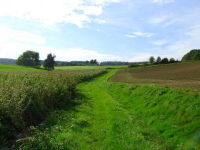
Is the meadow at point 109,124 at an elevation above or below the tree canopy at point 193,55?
below

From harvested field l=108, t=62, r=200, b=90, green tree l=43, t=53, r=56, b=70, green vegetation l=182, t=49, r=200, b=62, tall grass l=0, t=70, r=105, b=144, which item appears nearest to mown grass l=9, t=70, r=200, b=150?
tall grass l=0, t=70, r=105, b=144

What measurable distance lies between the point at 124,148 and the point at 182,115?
4029mm

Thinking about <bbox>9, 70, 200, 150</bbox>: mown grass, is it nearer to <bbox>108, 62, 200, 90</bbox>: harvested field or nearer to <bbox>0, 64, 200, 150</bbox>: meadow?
<bbox>0, 64, 200, 150</bbox>: meadow

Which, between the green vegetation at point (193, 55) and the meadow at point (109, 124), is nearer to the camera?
the meadow at point (109, 124)

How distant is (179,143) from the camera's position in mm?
6922

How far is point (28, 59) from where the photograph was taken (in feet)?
376

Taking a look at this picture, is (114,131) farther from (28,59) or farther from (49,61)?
(28,59)

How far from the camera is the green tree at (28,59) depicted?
114000 millimetres

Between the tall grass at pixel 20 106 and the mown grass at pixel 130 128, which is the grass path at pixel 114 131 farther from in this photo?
the tall grass at pixel 20 106

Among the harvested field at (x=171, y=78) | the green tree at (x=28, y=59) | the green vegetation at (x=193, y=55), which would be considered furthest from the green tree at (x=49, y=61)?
the green vegetation at (x=193, y=55)

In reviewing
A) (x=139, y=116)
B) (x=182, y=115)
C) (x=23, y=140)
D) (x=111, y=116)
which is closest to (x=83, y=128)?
(x=111, y=116)

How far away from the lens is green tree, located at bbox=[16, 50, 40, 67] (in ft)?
374

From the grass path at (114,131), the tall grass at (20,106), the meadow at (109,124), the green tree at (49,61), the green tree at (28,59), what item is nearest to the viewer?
the tall grass at (20,106)

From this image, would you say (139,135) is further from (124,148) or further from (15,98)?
(15,98)
